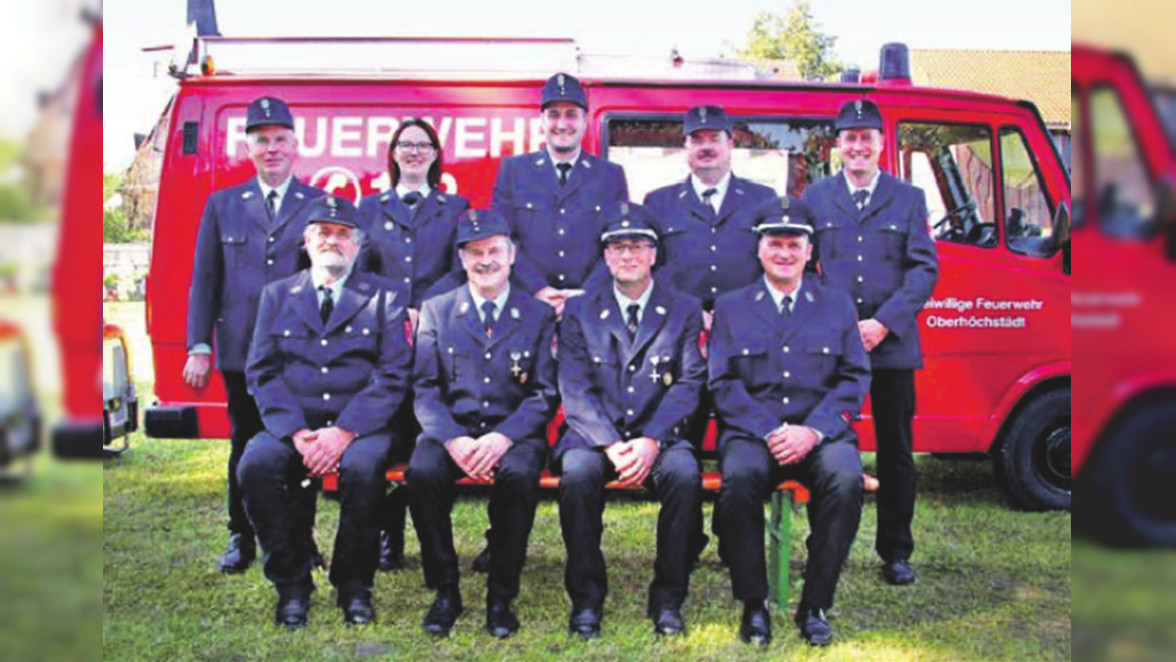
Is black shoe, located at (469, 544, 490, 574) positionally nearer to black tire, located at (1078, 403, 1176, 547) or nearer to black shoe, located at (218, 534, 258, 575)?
black shoe, located at (218, 534, 258, 575)

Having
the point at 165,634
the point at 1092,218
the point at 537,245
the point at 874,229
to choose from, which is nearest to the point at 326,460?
the point at 165,634

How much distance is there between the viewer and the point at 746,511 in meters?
3.93

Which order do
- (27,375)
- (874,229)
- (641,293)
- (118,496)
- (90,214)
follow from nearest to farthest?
(27,375)
(90,214)
(641,293)
(874,229)
(118,496)

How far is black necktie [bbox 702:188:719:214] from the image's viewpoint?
15.4 ft

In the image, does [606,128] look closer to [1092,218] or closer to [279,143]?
[279,143]

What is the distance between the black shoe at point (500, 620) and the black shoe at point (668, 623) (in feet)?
1.76

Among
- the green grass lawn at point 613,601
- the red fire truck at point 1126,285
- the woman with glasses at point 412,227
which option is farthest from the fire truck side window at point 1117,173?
the woman with glasses at point 412,227

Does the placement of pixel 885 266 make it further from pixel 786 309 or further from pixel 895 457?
pixel 895 457

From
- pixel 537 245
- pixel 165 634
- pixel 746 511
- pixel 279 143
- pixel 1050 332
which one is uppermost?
pixel 279 143

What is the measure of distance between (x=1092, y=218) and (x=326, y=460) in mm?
3561

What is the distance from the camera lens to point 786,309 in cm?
420

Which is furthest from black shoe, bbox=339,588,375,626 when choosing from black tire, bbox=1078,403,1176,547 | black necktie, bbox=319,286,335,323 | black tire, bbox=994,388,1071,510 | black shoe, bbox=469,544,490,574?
black tire, bbox=994,388,1071,510

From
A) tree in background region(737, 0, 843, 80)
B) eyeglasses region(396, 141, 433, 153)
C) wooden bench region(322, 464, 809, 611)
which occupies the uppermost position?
tree in background region(737, 0, 843, 80)

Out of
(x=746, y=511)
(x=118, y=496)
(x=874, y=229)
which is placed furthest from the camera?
(x=118, y=496)
